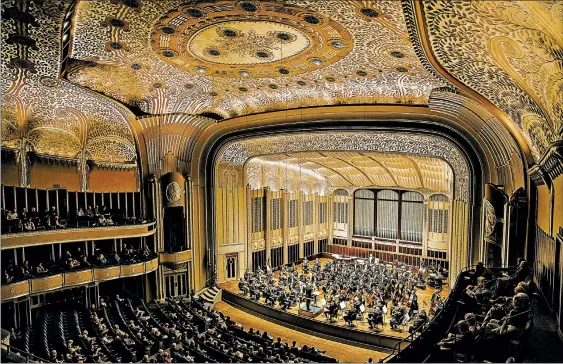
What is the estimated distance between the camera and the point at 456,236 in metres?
12.9

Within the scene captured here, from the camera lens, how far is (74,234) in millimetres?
11938

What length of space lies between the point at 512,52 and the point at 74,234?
12066 millimetres

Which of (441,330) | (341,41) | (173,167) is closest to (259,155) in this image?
(173,167)

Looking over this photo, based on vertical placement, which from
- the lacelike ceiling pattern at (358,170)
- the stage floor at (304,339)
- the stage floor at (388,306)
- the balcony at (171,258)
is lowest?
the stage floor at (304,339)

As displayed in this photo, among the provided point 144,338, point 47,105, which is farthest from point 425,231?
point 47,105

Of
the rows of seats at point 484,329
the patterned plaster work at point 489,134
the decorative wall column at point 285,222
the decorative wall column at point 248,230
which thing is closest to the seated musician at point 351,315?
the rows of seats at point 484,329

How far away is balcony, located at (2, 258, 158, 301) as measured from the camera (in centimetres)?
989

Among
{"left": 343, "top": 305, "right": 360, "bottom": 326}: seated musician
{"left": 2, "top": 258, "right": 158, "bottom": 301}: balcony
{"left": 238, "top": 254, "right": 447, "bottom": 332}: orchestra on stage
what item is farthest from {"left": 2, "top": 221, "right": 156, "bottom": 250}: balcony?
{"left": 343, "top": 305, "right": 360, "bottom": 326}: seated musician

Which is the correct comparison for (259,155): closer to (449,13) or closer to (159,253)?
(159,253)

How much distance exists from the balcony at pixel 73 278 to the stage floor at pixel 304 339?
3.27 meters

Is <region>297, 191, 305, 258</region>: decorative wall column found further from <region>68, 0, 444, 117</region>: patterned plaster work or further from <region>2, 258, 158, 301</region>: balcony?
<region>2, 258, 158, 301</region>: balcony

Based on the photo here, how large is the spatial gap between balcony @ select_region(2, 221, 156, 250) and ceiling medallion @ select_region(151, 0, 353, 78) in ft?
21.1

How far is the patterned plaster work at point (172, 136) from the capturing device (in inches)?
524

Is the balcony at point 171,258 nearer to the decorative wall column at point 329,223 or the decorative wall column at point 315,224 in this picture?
the decorative wall column at point 315,224
